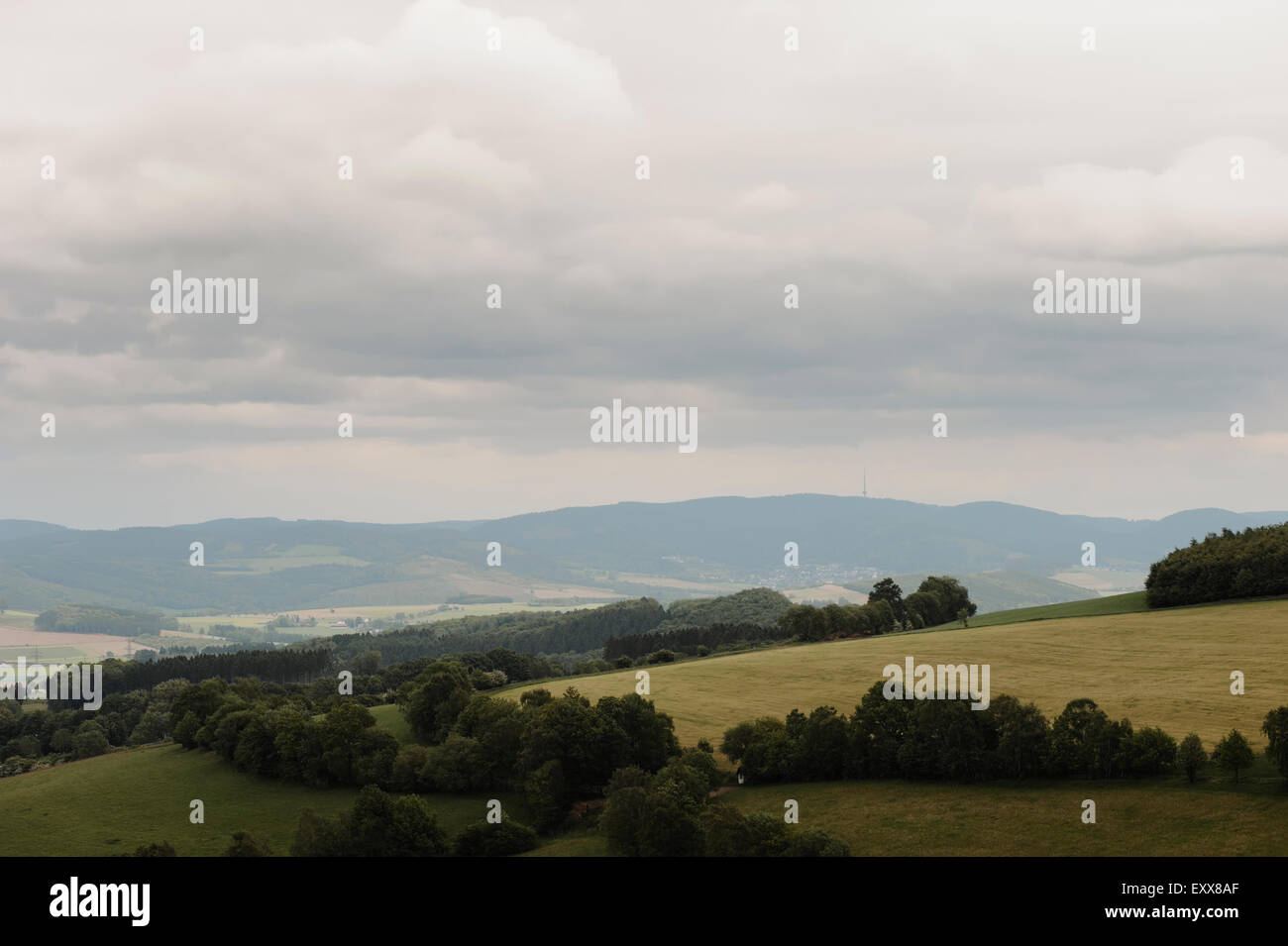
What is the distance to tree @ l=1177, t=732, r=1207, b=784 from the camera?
222 ft

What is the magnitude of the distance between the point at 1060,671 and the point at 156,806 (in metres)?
86.1

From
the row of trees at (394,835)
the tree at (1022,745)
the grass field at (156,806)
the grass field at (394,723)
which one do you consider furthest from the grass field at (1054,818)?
the grass field at (394,723)

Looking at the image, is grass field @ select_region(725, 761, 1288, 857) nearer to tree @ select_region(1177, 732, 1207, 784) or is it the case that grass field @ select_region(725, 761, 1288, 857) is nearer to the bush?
tree @ select_region(1177, 732, 1207, 784)

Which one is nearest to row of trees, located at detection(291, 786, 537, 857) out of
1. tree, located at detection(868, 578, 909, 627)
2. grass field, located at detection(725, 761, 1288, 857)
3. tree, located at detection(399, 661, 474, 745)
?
grass field, located at detection(725, 761, 1288, 857)

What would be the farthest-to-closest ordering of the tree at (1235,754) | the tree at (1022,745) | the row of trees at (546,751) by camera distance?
the row of trees at (546,751) → the tree at (1022,745) → the tree at (1235,754)

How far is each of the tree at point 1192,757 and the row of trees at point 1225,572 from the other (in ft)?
240

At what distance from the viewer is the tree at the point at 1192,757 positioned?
67.6 meters

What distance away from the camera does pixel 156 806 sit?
8956cm

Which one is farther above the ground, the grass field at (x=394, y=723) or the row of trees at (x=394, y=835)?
the grass field at (x=394, y=723)

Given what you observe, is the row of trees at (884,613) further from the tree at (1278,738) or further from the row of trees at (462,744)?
the tree at (1278,738)
